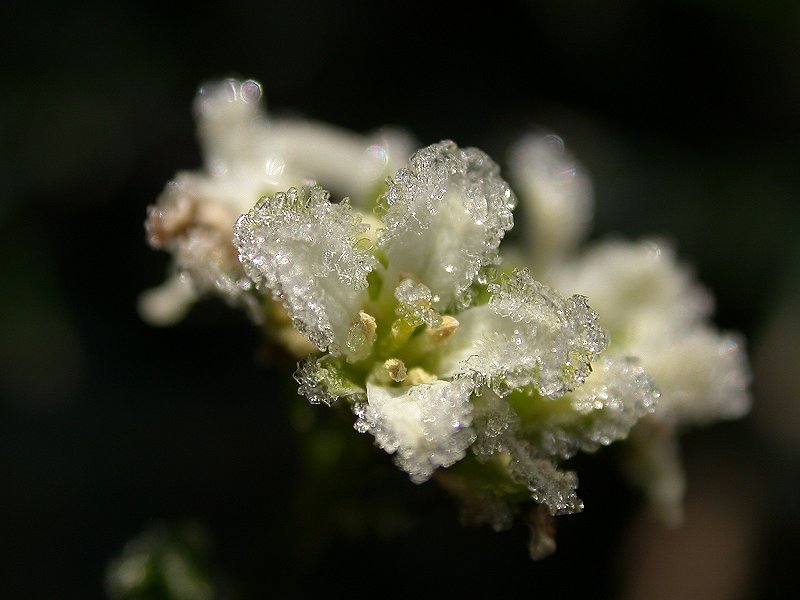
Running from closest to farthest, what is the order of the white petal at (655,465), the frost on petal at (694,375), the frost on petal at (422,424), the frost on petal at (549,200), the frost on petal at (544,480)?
the frost on petal at (422,424)
the frost on petal at (544,480)
the frost on petal at (694,375)
the white petal at (655,465)
the frost on petal at (549,200)

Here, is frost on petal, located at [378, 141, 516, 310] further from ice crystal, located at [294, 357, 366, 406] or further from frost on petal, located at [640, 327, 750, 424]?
frost on petal, located at [640, 327, 750, 424]

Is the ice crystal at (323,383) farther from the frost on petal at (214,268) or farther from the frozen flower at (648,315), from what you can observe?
the frozen flower at (648,315)

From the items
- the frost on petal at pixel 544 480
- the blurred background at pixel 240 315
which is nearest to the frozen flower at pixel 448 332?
the frost on petal at pixel 544 480

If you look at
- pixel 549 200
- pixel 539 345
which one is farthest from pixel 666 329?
pixel 539 345

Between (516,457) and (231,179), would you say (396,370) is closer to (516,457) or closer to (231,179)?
(516,457)

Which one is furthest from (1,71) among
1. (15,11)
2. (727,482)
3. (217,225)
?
(727,482)

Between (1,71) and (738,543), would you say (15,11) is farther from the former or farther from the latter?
(738,543)
